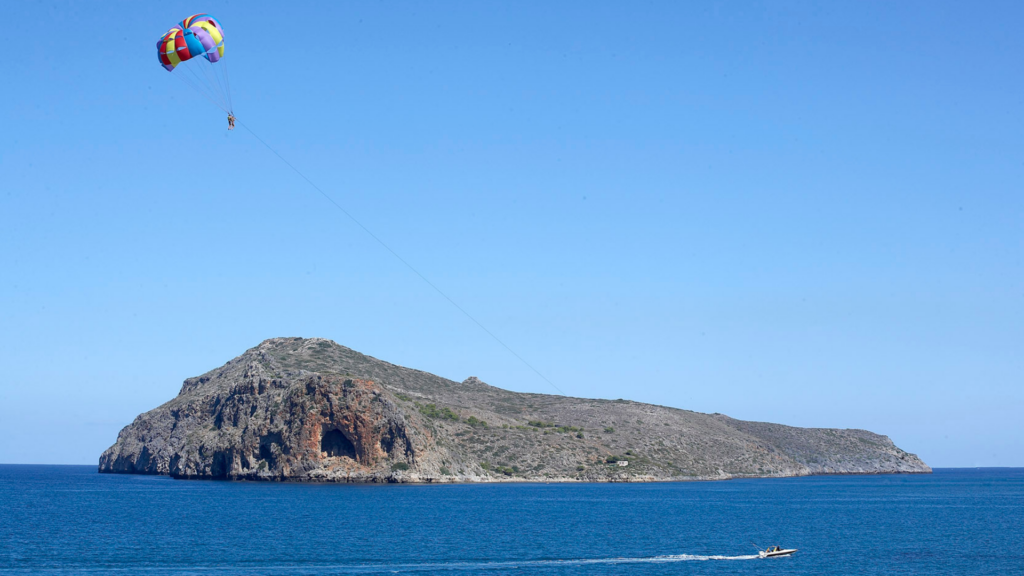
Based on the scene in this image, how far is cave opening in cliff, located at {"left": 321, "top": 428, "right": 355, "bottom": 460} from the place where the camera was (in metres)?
132

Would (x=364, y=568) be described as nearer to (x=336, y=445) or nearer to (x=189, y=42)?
(x=189, y=42)

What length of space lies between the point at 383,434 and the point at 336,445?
24.2ft

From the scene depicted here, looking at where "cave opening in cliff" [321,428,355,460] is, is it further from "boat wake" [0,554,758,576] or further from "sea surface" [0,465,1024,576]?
"boat wake" [0,554,758,576]

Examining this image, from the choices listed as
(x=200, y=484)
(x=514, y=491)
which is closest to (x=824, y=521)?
(x=514, y=491)

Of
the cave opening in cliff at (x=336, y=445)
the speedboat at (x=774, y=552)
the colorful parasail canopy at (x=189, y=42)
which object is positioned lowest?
the speedboat at (x=774, y=552)

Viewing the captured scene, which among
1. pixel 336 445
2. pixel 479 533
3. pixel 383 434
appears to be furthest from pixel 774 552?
pixel 336 445

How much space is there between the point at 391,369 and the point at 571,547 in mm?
125540

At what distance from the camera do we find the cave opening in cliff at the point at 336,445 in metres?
132

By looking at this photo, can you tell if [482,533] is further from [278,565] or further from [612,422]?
[612,422]

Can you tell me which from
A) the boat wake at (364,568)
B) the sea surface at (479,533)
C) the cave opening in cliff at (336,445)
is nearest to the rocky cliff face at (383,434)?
the cave opening in cliff at (336,445)

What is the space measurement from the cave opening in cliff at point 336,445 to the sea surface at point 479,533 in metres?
10.9

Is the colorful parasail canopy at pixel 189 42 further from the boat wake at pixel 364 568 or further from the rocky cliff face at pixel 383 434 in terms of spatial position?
the rocky cliff face at pixel 383 434

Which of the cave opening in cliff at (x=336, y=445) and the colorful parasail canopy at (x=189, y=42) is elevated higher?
the colorful parasail canopy at (x=189, y=42)

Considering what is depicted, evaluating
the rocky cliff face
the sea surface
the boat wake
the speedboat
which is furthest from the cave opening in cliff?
the speedboat
